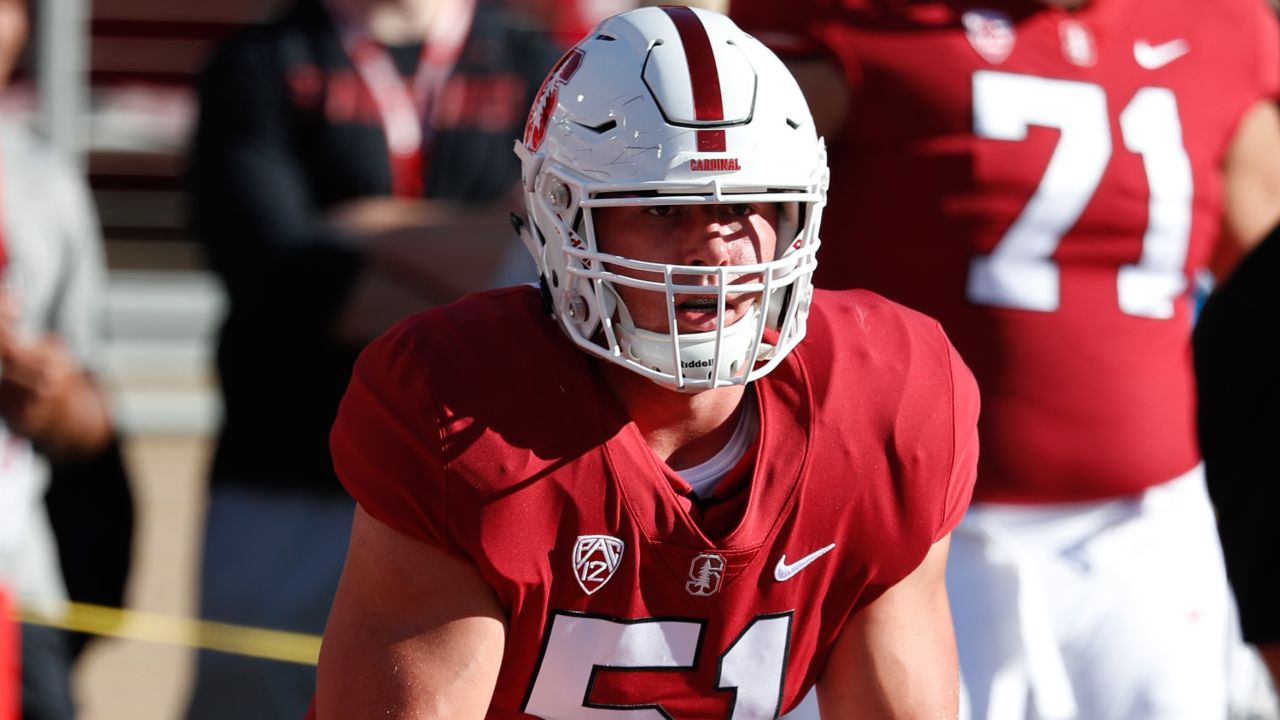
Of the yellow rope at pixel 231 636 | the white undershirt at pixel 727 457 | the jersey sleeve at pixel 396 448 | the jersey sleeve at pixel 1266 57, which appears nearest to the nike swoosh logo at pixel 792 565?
the white undershirt at pixel 727 457

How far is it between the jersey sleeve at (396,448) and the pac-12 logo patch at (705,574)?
0.27 m

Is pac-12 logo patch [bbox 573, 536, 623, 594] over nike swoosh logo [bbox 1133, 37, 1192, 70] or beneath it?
beneath

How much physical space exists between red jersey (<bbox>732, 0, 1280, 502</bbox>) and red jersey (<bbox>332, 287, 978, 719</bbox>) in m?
0.51

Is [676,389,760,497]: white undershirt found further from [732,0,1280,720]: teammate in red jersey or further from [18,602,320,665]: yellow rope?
[18,602,320,665]: yellow rope

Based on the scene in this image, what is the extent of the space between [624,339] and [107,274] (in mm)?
6855

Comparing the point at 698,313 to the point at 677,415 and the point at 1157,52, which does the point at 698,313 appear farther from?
the point at 1157,52

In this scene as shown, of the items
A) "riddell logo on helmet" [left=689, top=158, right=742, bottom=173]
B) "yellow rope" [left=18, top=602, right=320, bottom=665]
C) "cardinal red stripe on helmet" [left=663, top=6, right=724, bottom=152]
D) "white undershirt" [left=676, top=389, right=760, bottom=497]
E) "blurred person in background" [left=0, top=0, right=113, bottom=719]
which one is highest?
"cardinal red stripe on helmet" [left=663, top=6, right=724, bottom=152]

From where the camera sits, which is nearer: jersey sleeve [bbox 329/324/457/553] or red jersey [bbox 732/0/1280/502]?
jersey sleeve [bbox 329/324/457/553]

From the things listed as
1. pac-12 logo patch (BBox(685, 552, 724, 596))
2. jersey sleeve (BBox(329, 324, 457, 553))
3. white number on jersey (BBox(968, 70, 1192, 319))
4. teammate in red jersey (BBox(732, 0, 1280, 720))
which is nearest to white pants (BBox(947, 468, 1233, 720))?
teammate in red jersey (BBox(732, 0, 1280, 720))

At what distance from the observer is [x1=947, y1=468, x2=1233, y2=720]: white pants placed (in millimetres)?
2662

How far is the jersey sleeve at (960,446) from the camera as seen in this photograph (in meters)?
2.18

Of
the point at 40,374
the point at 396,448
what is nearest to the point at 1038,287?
the point at 396,448

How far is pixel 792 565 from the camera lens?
2102mm

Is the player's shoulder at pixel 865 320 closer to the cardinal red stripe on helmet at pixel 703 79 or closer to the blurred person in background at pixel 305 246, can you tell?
the cardinal red stripe on helmet at pixel 703 79
